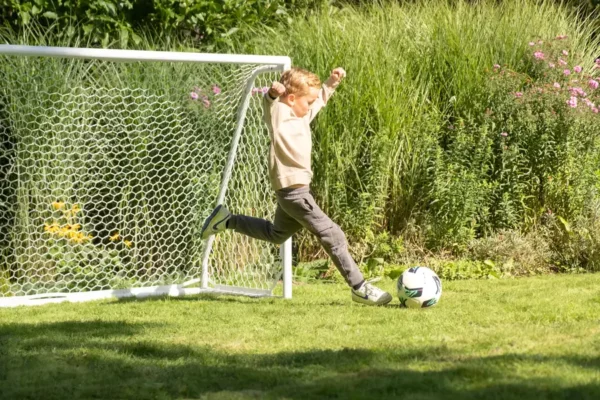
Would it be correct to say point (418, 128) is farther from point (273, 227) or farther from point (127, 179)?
point (127, 179)

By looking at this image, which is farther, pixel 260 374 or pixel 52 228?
pixel 52 228

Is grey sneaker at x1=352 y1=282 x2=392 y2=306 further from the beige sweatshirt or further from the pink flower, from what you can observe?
the pink flower

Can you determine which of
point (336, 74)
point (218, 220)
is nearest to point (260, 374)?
point (218, 220)

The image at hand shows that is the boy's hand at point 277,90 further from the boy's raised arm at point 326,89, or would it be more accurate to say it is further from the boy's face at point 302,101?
the boy's raised arm at point 326,89

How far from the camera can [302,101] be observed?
21.1 ft

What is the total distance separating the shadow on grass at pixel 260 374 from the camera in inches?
153

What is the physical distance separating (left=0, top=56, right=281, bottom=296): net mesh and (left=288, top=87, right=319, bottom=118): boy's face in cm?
90

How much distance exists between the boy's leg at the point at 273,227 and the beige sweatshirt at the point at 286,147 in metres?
0.34

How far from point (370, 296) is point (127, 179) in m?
2.37

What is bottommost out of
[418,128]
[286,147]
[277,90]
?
[418,128]

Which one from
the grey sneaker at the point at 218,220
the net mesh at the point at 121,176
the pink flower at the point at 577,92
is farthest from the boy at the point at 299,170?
the pink flower at the point at 577,92

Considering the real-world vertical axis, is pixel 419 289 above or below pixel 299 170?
below

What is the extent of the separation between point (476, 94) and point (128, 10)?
319cm

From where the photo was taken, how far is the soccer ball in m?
6.07
